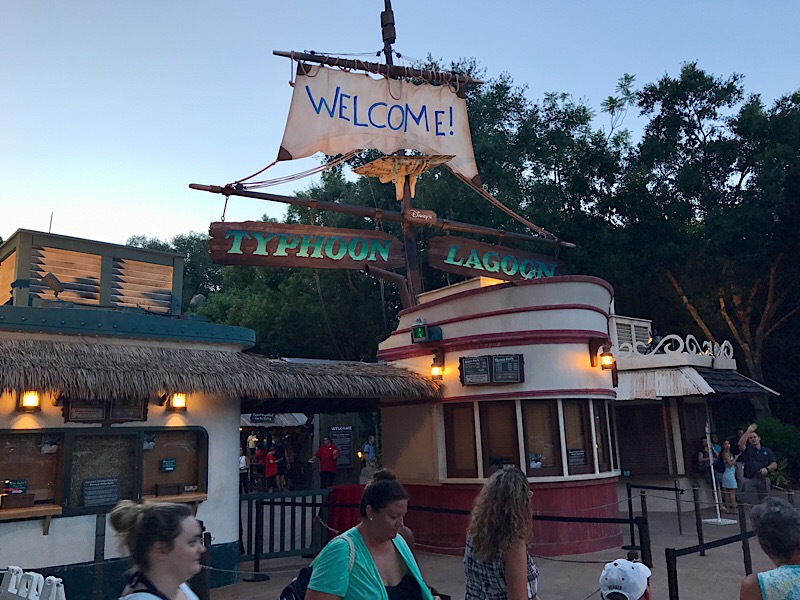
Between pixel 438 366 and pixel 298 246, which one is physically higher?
pixel 298 246

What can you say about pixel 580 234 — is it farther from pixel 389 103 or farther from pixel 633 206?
pixel 389 103

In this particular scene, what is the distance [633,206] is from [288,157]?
39.2ft

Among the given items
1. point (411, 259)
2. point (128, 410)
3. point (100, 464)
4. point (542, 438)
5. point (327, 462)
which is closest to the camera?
point (100, 464)

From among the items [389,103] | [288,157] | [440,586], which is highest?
[389,103]

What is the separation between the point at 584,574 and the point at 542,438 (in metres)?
2.28

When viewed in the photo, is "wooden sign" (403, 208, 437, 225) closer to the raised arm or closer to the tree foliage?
the tree foliage

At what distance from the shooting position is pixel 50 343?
8.14m

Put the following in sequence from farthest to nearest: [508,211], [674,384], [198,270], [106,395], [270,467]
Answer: [198,270] < [270,467] < [508,211] < [674,384] < [106,395]

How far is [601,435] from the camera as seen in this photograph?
37.4 ft

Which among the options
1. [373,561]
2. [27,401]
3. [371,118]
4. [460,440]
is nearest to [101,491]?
[27,401]

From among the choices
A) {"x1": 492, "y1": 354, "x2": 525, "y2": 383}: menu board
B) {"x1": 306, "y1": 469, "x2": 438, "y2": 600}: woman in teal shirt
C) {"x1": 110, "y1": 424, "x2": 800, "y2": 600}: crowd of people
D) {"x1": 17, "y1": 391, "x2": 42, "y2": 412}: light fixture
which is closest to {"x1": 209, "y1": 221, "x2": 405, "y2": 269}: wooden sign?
{"x1": 492, "y1": 354, "x2": 525, "y2": 383}: menu board

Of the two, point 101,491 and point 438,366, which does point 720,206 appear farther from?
A: point 101,491

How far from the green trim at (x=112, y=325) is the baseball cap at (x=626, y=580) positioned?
729 centimetres

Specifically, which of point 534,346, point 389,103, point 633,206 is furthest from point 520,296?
point 633,206
